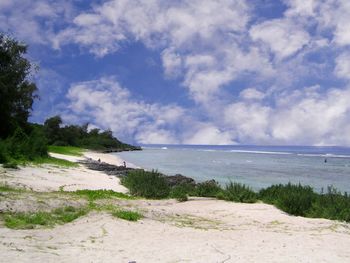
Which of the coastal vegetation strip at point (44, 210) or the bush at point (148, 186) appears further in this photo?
the bush at point (148, 186)

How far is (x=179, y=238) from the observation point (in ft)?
35.1

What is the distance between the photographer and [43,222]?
11.3 m

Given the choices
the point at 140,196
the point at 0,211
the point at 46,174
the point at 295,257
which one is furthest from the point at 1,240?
the point at 46,174

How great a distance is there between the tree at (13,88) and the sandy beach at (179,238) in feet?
102

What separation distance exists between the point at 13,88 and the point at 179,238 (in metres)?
37.9

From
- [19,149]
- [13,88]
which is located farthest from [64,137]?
[19,149]

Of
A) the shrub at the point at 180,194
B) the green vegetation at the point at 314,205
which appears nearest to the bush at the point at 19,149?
the shrub at the point at 180,194

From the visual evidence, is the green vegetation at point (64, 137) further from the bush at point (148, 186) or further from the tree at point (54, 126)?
the bush at point (148, 186)

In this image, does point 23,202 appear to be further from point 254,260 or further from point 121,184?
point 121,184

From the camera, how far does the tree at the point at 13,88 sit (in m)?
43.4

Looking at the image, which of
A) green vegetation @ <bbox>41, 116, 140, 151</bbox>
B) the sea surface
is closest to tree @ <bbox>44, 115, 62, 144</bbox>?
green vegetation @ <bbox>41, 116, 140, 151</bbox>

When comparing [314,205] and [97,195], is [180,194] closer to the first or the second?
[97,195]

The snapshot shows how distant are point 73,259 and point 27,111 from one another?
144 feet

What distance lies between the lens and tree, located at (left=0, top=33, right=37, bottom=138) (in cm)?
4341
